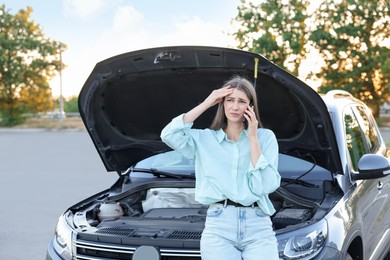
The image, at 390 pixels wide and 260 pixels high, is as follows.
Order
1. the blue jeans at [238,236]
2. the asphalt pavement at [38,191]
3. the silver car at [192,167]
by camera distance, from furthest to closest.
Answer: the asphalt pavement at [38,191]
the silver car at [192,167]
the blue jeans at [238,236]

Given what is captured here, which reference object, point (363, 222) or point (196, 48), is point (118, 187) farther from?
point (363, 222)

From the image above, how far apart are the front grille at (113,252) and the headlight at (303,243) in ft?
1.57

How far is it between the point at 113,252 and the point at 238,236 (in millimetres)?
832

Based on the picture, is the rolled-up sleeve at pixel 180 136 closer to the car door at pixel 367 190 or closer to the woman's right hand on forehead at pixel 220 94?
the woman's right hand on forehead at pixel 220 94

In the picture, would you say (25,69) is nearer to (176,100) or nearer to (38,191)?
→ (38,191)

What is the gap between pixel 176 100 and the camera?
14.6 ft

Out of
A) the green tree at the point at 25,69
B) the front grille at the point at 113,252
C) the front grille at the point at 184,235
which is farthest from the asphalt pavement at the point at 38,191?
the green tree at the point at 25,69

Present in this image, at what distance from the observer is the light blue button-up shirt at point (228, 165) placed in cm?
272

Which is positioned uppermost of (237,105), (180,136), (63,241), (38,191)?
(237,105)

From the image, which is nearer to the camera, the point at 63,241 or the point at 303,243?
the point at 303,243

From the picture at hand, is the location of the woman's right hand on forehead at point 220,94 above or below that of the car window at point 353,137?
above

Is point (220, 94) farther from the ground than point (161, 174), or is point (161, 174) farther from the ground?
point (220, 94)

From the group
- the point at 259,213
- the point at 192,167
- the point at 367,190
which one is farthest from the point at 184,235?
the point at 367,190

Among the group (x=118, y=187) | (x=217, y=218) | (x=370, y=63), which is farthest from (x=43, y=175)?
(x=370, y=63)
